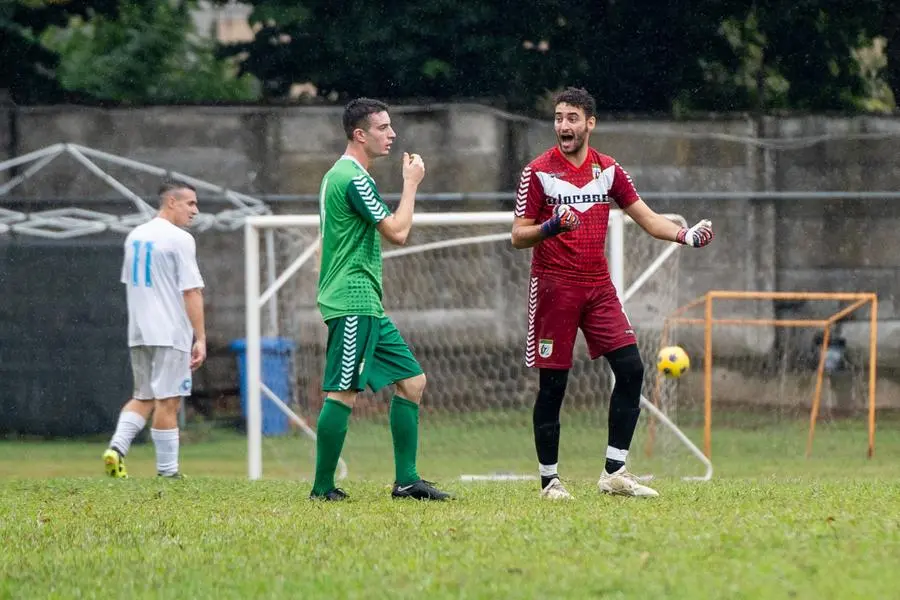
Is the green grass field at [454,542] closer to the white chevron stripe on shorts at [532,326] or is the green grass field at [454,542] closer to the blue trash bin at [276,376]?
the white chevron stripe on shorts at [532,326]

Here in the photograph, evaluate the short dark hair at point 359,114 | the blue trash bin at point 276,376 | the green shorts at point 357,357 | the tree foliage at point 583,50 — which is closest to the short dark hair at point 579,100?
the short dark hair at point 359,114

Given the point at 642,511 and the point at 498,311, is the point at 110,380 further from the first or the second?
the point at 642,511

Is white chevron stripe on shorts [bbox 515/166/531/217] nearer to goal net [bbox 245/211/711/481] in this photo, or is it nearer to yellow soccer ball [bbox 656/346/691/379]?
goal net [bbox 245/211/711/481]

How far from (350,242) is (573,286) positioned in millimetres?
1128

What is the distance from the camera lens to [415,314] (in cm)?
1533

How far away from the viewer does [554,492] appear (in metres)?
7.98

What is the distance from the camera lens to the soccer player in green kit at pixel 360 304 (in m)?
7.98

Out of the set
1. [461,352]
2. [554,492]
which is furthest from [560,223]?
[461,352]

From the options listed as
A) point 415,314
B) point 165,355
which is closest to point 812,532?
point 165,355

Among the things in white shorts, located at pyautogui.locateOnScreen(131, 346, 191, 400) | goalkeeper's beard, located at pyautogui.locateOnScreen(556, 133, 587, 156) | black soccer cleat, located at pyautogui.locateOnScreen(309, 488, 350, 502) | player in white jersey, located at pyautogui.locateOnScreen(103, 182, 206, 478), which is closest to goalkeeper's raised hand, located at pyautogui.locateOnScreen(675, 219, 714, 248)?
goalkeeper's beard, located at pyautogui.locateOnScreen(556, 133, 587, 156)

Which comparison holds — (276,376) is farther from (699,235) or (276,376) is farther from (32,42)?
(699,235)

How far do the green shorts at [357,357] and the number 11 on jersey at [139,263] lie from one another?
10.9ft

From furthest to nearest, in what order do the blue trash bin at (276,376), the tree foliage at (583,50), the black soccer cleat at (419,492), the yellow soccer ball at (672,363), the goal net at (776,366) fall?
the tree foliage at (583,50)
the goal net at (776,366)
the blue trash bin at (276,376)
the yellow soccer ball at (672,363)
the black soccer cleat at (419,492)

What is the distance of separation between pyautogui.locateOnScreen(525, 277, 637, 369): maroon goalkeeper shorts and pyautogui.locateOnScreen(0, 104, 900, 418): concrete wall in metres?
8.00
